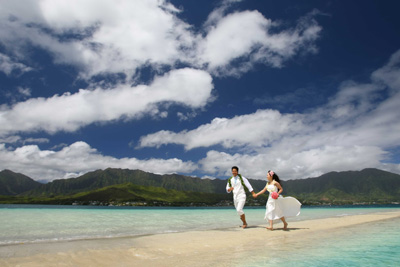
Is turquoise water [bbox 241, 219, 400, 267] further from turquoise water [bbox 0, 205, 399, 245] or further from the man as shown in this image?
turquoise water [bbox 0, 205, 399, 245]

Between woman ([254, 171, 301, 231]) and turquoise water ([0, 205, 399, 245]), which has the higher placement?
woman ([254, 171, 301, 231])

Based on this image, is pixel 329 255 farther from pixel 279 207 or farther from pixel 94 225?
pixel 94 225

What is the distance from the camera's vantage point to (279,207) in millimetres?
12906

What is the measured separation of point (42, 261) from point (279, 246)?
6.77 meters

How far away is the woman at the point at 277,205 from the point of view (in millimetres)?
12789

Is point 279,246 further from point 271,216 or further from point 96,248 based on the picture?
point 96,248

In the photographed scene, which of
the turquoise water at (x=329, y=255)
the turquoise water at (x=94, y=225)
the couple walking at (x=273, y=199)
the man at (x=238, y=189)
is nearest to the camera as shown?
the turquoise water at (x=329, y=255)

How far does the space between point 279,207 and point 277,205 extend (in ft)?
0.54

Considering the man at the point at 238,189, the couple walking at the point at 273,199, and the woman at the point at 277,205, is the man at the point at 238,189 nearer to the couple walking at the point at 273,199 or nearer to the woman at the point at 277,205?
the couple walking at the point at 273,199

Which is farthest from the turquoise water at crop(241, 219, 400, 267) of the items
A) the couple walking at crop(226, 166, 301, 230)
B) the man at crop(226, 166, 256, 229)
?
the man at crop(226, 166, 256, 229)

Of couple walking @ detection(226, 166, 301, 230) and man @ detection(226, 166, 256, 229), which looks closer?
couple walking @ detection(226, 166, 301, 230)

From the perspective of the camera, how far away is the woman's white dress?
504 inches

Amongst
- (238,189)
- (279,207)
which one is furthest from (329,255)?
(238,189)

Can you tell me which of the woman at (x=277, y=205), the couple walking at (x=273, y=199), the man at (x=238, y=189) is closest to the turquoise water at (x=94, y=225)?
the man at (x=238, y=189)
